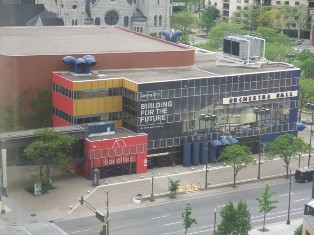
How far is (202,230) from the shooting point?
2520 cm

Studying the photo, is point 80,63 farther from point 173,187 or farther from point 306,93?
point 306,93

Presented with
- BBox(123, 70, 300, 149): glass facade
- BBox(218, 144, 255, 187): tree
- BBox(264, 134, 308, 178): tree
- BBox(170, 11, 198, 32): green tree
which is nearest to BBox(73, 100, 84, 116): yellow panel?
BBox(123, 70, 300, 149): glass facade

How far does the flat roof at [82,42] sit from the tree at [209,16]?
115ft

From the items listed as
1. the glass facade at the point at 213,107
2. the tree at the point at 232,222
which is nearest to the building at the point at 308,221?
the tree at the point at 232,222

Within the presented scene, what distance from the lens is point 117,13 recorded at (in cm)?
6366

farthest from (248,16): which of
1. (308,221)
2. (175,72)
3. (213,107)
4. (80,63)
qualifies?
(308,221)

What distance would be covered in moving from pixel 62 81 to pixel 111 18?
31729 millimetres

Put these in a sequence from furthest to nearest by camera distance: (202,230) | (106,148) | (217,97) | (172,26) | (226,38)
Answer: (172,26), (226,38), (217,97), (106,148), (202,230)

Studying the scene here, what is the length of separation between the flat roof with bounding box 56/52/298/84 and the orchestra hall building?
0.17 ft

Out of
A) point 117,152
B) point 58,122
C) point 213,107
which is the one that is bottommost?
point 117,152

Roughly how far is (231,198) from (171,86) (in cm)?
659

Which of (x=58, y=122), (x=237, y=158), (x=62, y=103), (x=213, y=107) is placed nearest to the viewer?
(x=237, y=158)

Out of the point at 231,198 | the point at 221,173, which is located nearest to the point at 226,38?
the point at 221,173

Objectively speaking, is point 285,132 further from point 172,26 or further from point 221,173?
point 172,26
